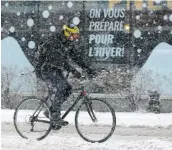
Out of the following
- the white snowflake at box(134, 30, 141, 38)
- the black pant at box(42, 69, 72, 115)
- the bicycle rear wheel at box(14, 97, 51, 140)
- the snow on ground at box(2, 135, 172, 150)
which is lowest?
the snow on ground at box(2, 135, 172, 150)

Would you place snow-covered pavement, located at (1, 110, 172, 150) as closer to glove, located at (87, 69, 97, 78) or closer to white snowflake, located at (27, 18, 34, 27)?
glove, located at (87, 69, 97, 78)

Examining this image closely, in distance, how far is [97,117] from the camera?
626 centimetres

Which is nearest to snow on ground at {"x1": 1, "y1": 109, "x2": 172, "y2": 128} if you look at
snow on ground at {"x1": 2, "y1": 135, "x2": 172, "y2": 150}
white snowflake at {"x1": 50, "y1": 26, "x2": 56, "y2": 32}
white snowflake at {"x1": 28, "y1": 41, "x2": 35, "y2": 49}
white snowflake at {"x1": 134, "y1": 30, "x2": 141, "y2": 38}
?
snow on ground at {"x1": 2, "y1": 135, "x2": 172, "y2": 150}

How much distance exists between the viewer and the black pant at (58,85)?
6.26 m

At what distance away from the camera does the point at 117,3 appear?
645cm

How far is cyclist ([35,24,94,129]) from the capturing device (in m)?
6.18

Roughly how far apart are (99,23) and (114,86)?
0.75m

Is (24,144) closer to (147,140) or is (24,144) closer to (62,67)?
(62,67)

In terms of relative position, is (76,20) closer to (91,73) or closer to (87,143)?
(91,73)

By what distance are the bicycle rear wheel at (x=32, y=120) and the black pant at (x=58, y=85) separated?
23cm

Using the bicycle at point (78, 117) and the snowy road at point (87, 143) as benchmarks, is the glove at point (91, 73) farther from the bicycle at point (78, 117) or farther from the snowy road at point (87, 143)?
the snowy road at point (87, 143)

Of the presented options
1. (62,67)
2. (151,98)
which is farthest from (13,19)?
(151,98)

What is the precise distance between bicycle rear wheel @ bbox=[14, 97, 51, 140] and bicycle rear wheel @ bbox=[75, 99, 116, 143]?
42cm

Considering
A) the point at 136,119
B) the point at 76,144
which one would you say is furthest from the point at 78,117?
the point at 136,119
